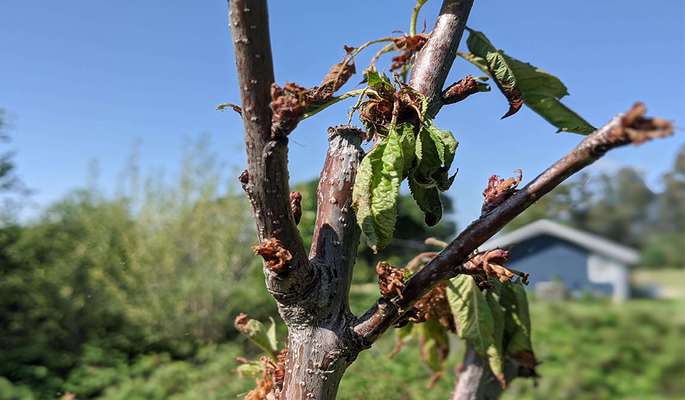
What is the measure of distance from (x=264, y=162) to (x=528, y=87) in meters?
0.48

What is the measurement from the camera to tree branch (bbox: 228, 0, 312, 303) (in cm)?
51

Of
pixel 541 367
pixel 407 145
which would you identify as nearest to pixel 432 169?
pixel 407 145

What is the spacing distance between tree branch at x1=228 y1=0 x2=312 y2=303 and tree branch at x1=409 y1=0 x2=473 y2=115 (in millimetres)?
305

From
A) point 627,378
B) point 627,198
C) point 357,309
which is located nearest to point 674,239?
point 627,198

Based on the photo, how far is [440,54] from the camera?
2.62ft

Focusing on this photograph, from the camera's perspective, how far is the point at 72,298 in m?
5.21

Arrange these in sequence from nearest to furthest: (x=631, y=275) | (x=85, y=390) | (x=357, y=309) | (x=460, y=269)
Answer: (x=460, y=269), (x=357, y=309), (x=85, y=390), (x=631, y=275)

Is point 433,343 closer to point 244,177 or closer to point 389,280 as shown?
point 389,280

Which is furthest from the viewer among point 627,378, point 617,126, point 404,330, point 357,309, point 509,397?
point 627,378

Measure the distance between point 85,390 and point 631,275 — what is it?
12.5 m

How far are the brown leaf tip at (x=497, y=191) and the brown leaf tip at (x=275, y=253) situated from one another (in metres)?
0.25

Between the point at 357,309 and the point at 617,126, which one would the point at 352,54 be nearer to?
the point at 617,126

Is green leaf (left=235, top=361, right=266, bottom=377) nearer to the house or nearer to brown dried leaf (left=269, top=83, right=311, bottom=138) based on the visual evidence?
brown dried leaf (left=269, top=83, right=311, bottom=138)

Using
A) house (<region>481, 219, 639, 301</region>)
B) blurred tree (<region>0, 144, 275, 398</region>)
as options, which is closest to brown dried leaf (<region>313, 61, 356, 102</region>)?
blurred tree (<region>0, 144, 275, 398</region>)
